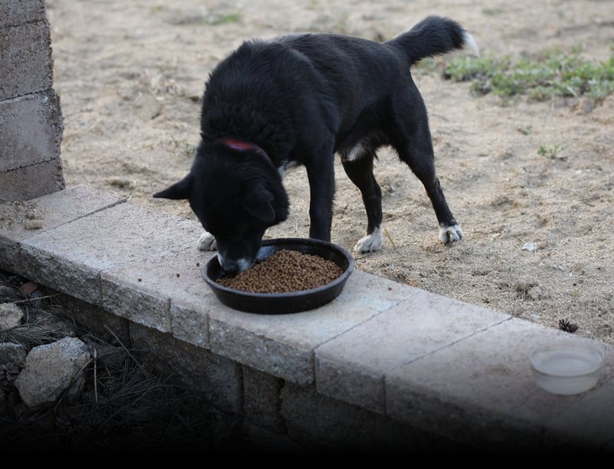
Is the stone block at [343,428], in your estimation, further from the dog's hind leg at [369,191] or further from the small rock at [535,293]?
the dog's hind leg at [369,191]

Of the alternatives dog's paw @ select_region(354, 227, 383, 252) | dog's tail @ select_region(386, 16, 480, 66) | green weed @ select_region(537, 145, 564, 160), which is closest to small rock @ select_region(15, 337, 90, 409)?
dog's paw @ select_region(354, 227, 383, 252)

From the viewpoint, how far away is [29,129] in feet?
16.1

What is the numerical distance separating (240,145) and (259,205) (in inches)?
15.0

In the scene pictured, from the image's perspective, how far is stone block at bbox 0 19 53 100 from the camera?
185 inches

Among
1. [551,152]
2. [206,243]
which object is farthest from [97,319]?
[551,152]

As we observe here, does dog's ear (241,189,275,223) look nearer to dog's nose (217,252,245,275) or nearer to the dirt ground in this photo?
dog's nose (217,252,245,275)

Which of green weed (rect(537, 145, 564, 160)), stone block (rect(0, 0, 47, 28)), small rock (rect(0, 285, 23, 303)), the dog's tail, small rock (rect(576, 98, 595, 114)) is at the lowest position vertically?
green weed (rect(537, 145, 564, 160))

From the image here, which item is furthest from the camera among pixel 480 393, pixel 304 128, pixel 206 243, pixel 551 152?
pixel 551 152

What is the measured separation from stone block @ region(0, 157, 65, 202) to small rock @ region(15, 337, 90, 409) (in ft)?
4.29

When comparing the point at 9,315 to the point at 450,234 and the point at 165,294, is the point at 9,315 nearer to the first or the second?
the point at 165,294

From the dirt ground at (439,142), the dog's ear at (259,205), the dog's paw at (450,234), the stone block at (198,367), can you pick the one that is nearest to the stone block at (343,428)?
the stone block at (198,367)

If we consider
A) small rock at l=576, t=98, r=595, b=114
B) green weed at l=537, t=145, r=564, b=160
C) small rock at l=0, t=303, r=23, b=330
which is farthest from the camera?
small rock at l=576, t=98, r=595, b=114

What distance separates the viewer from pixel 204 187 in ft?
12.2

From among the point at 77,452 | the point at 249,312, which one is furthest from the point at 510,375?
the point at 77,452
